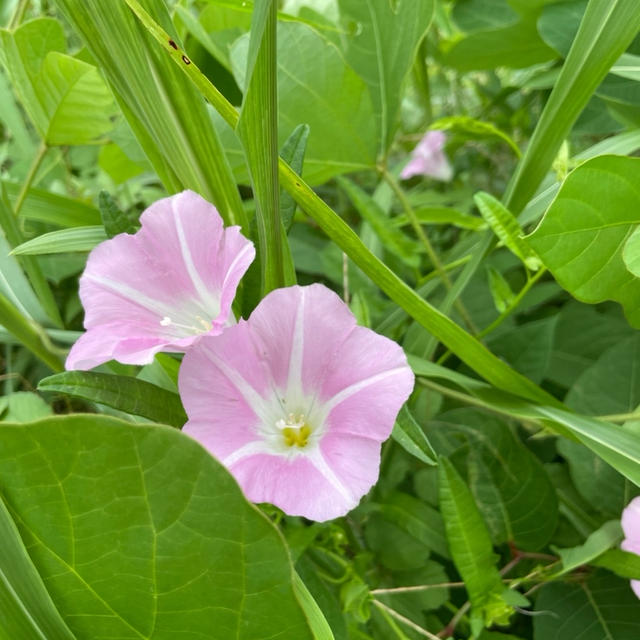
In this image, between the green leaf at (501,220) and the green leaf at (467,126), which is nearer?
the green leaf at (501,220)

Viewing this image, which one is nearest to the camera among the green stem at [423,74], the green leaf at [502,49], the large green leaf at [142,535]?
the large green leaf at [142,535]

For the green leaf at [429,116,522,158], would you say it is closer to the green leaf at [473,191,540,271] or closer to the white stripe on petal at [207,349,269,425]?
the green leaf at [473,191,540,271]

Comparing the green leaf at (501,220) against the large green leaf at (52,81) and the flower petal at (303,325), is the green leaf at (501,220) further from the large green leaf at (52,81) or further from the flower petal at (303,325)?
the large green leaf at (52,81)

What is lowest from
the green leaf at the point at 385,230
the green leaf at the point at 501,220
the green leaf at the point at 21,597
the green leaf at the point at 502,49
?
the green leaf at the point at 21,597

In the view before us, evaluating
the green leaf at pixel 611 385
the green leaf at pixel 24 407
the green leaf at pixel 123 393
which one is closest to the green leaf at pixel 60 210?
the green leaf at pixel 24 407

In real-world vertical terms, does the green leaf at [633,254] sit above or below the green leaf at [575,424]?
above

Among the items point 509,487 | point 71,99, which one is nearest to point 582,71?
point 509,487

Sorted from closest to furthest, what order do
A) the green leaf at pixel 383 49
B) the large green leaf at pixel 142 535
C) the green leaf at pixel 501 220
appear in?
the large green leaf at pixel 142 535 < the green leaf at pixel 501 220 < the green leaf at pixel 383 49
